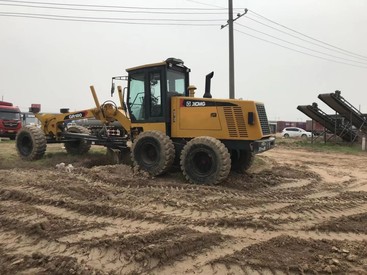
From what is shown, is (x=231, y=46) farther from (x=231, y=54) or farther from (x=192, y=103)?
(x=192, y=103)

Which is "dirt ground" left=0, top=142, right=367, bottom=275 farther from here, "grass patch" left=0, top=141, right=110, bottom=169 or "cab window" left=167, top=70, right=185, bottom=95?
"cab window" left=167, top=70, right=185, bottom=95

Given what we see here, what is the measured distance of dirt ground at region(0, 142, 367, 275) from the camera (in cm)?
435

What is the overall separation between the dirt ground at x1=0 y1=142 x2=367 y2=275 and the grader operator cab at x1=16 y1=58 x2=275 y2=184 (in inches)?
24.2

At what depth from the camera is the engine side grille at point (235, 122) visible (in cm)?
904

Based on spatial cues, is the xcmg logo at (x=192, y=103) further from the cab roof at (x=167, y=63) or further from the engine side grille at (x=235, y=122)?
the cab roof at (x=167, y=63)

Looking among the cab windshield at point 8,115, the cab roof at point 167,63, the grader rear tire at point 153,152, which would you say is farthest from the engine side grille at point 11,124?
the grader rear tire at point 153,152

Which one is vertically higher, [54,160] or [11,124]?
[11,124]

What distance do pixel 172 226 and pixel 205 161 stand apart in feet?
12.2

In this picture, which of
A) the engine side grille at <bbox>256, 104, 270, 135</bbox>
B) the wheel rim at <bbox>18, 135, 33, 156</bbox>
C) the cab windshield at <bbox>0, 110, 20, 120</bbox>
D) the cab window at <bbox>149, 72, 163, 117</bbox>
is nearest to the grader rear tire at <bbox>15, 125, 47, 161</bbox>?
the wheel rim at <bbox>18, 135, 33, 156</bbox>

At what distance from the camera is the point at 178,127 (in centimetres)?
995

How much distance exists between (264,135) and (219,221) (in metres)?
3.95

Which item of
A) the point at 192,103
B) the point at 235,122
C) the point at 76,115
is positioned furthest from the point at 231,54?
the point at 235,122

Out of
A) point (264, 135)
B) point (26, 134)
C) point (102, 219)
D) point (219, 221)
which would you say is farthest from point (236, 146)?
point (26, 134)

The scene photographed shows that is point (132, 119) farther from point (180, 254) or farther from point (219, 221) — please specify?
point (180, 254)
